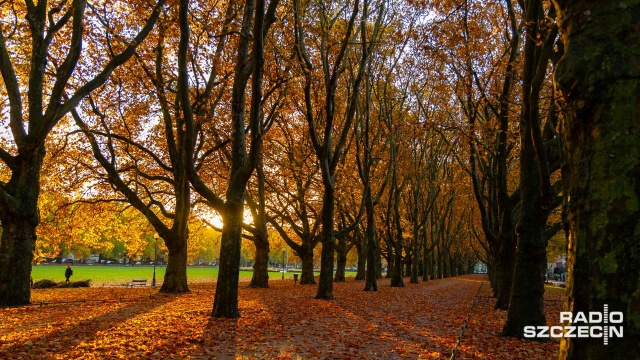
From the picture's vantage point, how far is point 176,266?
59.4ft

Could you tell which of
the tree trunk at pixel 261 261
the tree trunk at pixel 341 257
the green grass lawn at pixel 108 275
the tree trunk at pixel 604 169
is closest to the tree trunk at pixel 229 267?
the tree trunk at pixel 604 169

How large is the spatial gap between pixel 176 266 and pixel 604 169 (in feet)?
58.1

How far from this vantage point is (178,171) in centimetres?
1769

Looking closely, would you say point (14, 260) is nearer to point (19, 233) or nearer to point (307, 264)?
point (19, 233)

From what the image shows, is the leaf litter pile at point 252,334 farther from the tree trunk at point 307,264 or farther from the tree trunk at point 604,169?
the tree trunk at point 307,264

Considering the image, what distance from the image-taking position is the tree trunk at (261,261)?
23703 mm

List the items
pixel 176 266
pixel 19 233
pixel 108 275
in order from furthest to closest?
pixel 108 275, pixel 176 266, pixel 19 233

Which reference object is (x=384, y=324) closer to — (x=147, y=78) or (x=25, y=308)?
(x=25, y=308)

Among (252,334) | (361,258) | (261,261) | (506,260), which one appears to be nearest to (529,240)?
(506,260)

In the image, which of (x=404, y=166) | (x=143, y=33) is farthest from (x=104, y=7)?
(x=404, y=166)

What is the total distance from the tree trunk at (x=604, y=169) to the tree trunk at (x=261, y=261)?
70.0ft

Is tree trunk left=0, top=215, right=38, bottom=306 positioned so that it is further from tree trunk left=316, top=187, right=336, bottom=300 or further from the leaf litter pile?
tree trunk left=316, top=187, right=336, bottom=300

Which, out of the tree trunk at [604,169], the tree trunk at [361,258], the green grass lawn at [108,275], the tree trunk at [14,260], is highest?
the tree trunk at [604,169]

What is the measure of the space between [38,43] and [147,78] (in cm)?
582
